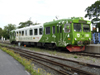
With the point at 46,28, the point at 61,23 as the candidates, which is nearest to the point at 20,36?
the point at 46,28

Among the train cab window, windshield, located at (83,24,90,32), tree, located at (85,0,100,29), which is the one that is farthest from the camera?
tree, located at (85,0,100,29)

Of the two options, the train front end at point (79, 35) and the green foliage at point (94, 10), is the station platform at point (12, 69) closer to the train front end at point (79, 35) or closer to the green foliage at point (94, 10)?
the train front end at point (79, 35)

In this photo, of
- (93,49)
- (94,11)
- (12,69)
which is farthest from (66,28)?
(94,11)

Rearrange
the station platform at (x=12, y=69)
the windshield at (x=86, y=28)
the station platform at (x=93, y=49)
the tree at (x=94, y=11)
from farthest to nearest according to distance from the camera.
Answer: the tree at (x=94, y=11)
the windshield at (x=86, y=28)
the station platform at (x=93, y=49)
the station platform at (x=12, y=69)

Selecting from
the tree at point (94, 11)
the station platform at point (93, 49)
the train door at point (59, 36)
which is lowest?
the station platform at point (93, 49)

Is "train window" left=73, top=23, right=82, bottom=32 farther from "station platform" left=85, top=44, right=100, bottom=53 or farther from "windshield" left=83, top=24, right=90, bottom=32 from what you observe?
"station platform" left=85, top=44, right=100, bottom=53

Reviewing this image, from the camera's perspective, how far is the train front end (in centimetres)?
1034

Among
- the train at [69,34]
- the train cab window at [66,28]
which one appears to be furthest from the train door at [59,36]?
the train cab window at [66,28]

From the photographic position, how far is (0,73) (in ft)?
16.6

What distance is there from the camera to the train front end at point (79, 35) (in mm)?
10336

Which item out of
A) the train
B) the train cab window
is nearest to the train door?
the train

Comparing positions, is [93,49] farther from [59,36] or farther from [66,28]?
[59,36]

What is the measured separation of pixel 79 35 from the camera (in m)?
10.6

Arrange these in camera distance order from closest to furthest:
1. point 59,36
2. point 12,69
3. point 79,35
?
point 12,69 < point 79,35 < point 59,36
